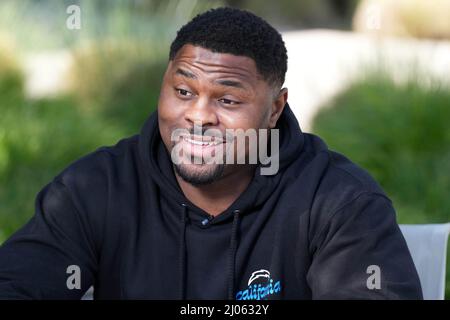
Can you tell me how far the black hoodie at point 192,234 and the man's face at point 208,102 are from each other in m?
0.15

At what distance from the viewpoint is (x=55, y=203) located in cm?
287

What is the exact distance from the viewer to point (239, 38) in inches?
109

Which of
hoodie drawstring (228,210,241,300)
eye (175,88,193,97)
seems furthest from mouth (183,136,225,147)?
hoodie drawstring (228,210,241,300)

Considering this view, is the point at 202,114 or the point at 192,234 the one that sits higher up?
the point at 202,114

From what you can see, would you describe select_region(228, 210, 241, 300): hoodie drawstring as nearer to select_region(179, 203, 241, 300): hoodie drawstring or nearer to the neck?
select_region(179, 203, 241, 300): hoodie drawstring

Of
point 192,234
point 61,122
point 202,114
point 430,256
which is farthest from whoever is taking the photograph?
point 61,122

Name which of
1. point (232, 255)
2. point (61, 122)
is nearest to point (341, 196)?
point (232, 255)

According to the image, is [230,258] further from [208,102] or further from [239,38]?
[239,38]

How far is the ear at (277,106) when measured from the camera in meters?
2.96

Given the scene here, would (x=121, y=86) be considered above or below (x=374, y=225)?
above

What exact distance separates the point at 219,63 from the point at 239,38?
10 cm
